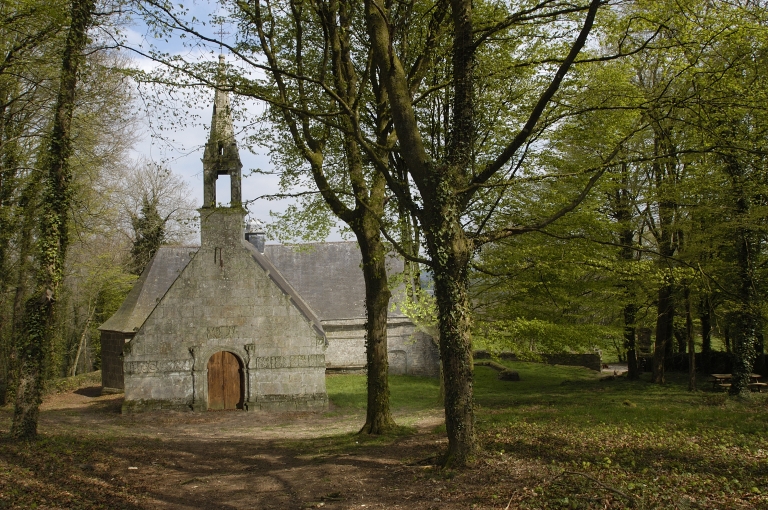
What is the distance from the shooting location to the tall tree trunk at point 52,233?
11.1 metres

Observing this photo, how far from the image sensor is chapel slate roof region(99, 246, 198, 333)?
2612 cm

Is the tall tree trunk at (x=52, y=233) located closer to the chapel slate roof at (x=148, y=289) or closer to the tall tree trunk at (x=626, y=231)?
the chapel slate roof at (x=148, y=289)

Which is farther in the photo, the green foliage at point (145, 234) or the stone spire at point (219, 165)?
the green foliage at point (145, 234)

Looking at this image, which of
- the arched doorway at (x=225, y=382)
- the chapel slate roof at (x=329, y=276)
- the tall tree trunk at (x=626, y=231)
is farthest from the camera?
the chapel slate roof at (x=329, y=276)

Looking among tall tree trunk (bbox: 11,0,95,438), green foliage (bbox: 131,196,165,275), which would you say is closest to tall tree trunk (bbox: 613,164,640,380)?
tall tree trunk (bbox: 11,0,95,438)

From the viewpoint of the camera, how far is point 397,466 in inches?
356

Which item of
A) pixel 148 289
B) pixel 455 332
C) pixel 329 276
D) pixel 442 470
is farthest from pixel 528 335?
pixel 148 289

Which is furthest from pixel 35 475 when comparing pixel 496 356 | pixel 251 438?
pixel 496 356

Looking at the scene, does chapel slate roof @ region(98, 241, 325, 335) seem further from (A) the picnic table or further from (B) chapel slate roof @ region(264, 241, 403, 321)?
(A) the picnic table

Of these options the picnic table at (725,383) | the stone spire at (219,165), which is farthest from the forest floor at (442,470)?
the stone spire at (219,165)

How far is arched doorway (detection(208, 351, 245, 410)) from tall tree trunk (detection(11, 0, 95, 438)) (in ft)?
31.3

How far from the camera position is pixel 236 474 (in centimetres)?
1026

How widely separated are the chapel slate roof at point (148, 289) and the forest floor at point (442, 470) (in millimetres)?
11042

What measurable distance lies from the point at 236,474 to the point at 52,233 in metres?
6.08
